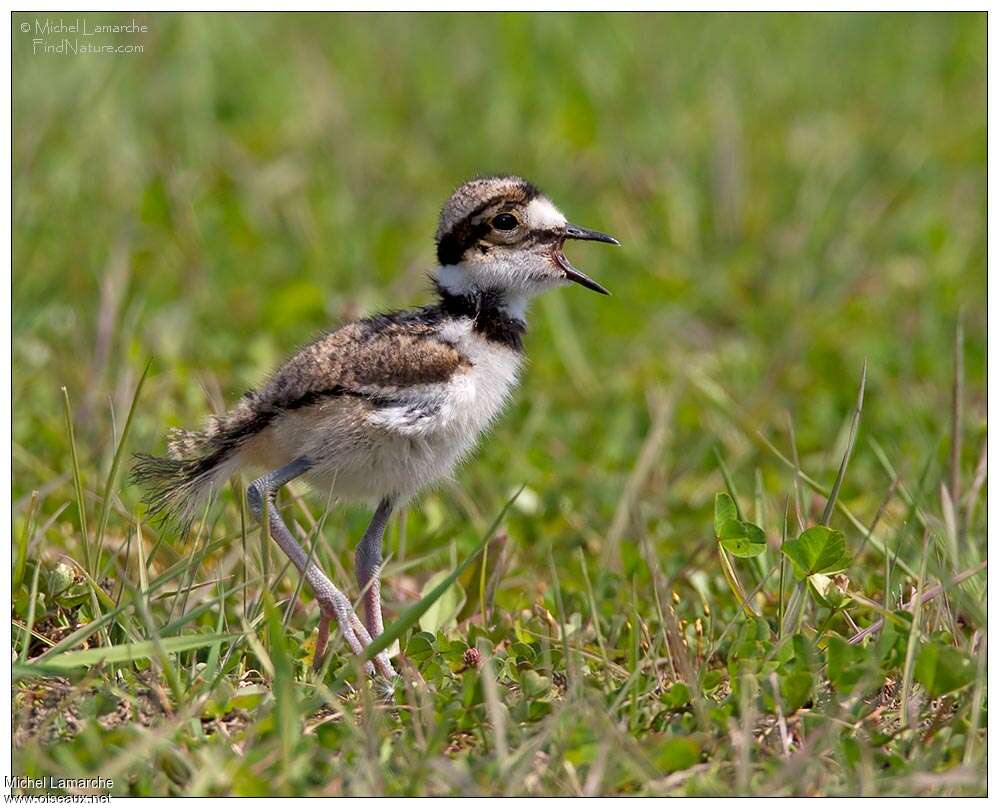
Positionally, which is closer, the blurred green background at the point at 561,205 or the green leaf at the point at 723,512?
the green leaf at the point at 723,512

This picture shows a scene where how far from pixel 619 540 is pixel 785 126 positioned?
4040mm

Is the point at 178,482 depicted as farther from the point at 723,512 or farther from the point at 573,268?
the point at 723,512

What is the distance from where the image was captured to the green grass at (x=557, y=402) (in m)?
3.06

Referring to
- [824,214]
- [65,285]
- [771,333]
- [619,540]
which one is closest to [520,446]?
[619,540]

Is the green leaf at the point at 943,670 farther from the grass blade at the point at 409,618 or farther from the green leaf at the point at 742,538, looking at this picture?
the grass blade at the point at 409,618

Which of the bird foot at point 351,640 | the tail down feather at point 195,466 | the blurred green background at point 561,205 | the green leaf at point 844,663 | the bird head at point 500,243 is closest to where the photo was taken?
the green leaf at point 844,663

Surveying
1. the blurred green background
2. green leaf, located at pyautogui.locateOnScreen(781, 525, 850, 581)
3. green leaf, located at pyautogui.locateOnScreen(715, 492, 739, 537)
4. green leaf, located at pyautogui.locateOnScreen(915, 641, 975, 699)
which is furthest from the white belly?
green leaf, located at pyautogui.locateOnScreen(915, 641, 975, 699)

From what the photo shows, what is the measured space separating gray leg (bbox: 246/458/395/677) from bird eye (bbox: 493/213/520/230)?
2.64 feet

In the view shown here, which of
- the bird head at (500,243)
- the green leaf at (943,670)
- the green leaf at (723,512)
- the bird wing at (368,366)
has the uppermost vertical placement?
the bird head at (500,243)

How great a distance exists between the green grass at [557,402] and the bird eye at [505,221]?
676mm

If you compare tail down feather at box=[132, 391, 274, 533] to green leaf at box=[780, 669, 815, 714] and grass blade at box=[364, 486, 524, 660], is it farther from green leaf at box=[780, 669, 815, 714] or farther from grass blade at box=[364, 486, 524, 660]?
green leaf at box=[780, 669, 815, 714]

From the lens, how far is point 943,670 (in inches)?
124

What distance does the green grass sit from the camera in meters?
3.06

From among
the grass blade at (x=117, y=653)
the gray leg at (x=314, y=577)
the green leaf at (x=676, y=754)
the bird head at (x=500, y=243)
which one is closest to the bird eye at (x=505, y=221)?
the bird head at (x=500, y=243)
